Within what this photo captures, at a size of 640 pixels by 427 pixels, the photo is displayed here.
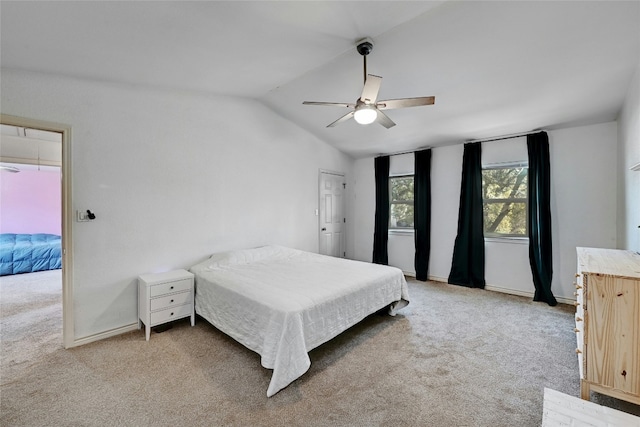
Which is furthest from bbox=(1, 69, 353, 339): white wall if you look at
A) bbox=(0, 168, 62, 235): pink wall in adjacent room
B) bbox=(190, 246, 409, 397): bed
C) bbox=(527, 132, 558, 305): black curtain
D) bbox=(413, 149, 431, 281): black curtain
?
bbox=(0, 168, 62, 235): pink wall in adjacent room

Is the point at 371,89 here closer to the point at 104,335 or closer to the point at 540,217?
the point at 540,217

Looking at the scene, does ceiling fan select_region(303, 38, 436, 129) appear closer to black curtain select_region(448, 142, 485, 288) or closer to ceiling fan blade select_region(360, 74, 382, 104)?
ceiling fan blade select_region(360, 74, 382, 104)

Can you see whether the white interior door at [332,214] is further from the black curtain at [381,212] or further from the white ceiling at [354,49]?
the white ceiling at [354,49]

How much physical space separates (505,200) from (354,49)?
3.32 m

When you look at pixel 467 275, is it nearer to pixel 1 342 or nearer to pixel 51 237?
pixel 1 342

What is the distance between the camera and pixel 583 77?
8.43ft

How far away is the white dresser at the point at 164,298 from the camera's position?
2.65m

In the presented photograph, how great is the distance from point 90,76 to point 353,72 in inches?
102

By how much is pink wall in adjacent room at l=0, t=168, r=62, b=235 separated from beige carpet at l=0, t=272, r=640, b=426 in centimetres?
454

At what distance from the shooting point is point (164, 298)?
275cm

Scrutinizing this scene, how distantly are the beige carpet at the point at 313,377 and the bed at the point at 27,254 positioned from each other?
8.61 ft

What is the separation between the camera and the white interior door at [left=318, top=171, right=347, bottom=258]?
17.0ft

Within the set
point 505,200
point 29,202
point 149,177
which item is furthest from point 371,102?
point 29,202

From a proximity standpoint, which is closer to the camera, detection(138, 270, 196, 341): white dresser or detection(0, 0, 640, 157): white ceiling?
detection(0, 0, 640, 157): white ceiling
